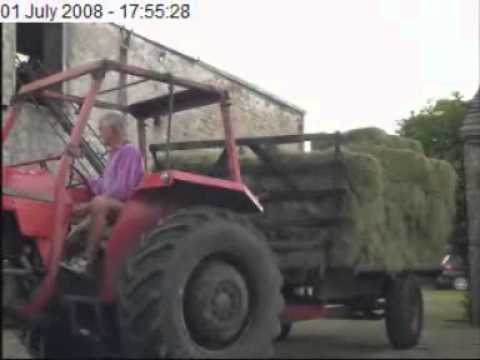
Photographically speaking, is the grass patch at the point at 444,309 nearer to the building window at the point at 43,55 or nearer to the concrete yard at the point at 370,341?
the concrete yard at the point at 370,341

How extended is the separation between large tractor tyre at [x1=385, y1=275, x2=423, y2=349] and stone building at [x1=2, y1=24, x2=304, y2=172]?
447cm

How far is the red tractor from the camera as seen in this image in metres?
5.36

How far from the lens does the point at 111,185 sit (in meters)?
6.12

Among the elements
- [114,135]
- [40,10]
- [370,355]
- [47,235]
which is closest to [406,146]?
[370,355]

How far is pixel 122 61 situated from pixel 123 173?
10338 millimetres

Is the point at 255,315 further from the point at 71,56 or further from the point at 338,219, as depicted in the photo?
the point at 71,56

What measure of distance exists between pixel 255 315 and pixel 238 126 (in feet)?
46.4

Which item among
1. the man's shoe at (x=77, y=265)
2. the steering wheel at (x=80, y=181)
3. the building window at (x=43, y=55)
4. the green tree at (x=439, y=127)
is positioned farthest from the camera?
the green tree at (x=439, y=127)

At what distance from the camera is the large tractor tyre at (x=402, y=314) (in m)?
8.99

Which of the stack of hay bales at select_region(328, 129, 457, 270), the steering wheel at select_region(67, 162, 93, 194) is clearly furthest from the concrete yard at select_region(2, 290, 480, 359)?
the steering wheel at select_region(67, 162, 93, 194)

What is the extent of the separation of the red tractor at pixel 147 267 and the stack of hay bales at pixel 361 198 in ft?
4.79

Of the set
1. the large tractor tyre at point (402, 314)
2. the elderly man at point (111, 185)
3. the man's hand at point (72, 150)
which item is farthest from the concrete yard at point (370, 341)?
the man's hand at point (72, 150)

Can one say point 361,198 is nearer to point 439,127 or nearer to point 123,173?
point 123,173

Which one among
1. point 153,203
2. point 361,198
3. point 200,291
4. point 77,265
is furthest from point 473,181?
point 77,265
